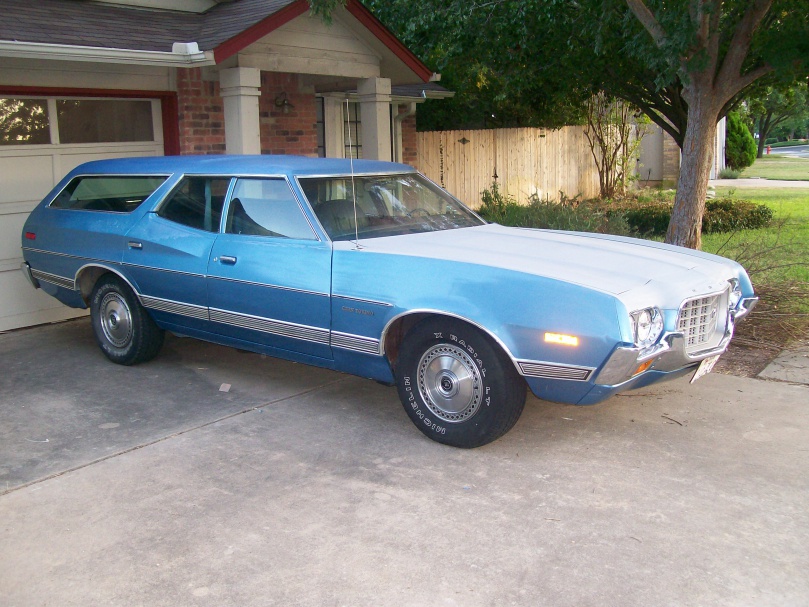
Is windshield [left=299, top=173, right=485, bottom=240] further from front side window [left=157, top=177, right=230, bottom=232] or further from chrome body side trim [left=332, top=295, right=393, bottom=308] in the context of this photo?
front side window [left=157, top=177, right=230, bottom=232]

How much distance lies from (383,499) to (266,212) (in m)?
2.37

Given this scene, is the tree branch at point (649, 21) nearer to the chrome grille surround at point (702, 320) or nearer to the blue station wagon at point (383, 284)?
the blue station wagon at point (383, 284)

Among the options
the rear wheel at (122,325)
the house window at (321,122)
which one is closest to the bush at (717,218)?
the house window at (321,122)

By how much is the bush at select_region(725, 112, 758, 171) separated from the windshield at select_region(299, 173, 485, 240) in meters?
29.0

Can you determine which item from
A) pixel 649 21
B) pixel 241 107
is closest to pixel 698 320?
pixel 649 21

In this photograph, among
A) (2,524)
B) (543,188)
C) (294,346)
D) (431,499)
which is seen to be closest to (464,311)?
(431,499)

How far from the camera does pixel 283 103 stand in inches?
432

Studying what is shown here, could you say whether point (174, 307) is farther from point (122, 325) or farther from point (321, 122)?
point (321, 122)

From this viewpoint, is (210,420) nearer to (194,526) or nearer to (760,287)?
(194,526)

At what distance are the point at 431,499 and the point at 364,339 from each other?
1227mm

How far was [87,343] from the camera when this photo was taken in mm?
8016

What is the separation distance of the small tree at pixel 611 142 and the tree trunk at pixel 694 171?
1322 cm

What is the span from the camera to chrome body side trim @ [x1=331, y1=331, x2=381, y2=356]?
5.41 m

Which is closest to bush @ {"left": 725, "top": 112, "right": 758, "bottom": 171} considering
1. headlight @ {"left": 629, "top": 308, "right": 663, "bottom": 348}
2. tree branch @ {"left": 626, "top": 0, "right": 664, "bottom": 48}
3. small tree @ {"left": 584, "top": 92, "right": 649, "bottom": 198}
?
small tree @ {"left": 584, "top": 92, "right": 649, "bottom": 198}
